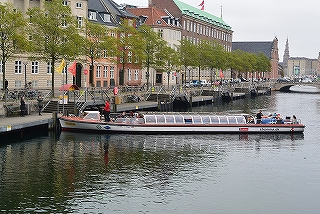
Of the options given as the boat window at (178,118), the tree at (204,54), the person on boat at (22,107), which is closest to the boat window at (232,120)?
the boat window at (178,118)

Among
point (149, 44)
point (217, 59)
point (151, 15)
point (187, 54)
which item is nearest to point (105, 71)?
point (149, 44)

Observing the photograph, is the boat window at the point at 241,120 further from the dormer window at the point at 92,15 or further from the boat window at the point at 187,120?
the dormer window at the point at 92,15

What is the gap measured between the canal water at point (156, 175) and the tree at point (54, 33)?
14.1m

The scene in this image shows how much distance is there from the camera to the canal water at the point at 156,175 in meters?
28.3

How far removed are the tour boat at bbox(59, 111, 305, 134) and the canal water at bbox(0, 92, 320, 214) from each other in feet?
4.12

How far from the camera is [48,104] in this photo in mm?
55938

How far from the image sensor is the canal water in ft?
92.7

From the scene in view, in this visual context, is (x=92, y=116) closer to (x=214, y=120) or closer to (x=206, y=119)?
(x=206, y=119)

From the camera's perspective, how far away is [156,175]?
34.6 metres

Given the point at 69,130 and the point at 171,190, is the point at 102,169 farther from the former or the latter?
the point at 69,130

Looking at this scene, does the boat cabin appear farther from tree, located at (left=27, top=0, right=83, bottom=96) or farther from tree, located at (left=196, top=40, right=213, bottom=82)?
tree, located at (left=196, top=40, right=213, bottom=82)

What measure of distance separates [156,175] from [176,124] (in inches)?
767

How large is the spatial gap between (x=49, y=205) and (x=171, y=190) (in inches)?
291

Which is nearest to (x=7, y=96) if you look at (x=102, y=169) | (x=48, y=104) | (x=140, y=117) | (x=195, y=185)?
(x=48, y=104)
